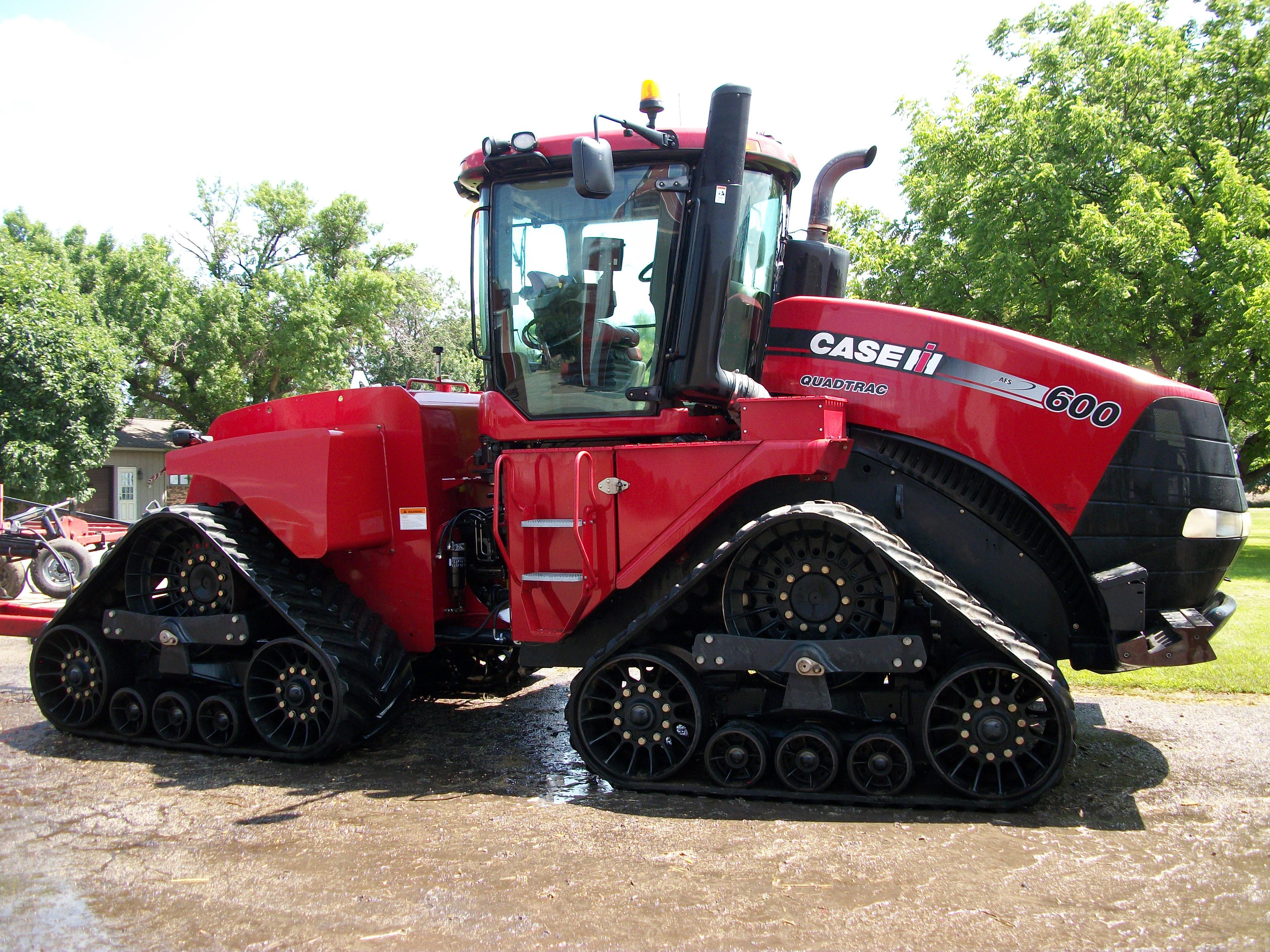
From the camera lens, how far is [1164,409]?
433 cm

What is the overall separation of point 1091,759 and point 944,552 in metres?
1.41

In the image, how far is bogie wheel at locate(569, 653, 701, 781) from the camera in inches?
177

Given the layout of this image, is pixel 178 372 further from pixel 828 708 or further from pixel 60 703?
pixel 828 708

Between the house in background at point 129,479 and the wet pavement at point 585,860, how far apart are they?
82.7 ft

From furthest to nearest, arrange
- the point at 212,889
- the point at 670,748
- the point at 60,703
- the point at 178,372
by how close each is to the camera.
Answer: the point at 178,372 → the point at 60,703 → the point at 670,748 → the point at 212,889

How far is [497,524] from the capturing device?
518 cm

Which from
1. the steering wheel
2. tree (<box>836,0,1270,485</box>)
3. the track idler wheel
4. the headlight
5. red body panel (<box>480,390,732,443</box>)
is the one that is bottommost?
the track idler wheel

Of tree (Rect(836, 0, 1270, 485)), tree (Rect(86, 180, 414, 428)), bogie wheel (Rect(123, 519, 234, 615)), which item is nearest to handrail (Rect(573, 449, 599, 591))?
bogie wheel (Rect(123, 519, 234, 615))

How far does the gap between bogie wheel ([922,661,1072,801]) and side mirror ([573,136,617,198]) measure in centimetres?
256

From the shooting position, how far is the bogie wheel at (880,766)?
420cm

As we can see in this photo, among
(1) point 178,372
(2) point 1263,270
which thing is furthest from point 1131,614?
(1) point 178,372

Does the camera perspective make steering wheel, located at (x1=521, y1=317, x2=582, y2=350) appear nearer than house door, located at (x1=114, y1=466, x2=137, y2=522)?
Yes

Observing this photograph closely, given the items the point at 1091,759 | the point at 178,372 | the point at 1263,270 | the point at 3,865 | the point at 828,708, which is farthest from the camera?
the point at 178,372

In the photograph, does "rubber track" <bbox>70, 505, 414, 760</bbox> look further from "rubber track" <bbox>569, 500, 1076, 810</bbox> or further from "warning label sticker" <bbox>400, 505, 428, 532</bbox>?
"rubber track" <bbox>569, 500, 1076, 810</bbox>
